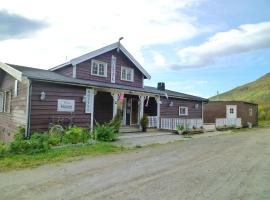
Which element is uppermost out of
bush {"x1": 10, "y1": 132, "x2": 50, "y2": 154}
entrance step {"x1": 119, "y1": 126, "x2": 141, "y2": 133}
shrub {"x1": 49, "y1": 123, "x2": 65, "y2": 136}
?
shrub {"x1": 49, "y1": 123, "x2": 65, "y2": 136}

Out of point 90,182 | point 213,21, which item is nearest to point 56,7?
point 213,21

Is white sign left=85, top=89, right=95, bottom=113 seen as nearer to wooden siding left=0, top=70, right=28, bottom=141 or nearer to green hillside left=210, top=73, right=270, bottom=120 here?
wooden siding left=0, top=70, right=28, bottom=141

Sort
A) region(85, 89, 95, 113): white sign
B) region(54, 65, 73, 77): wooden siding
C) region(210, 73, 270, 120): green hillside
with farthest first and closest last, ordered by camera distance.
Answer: region(210, 73, 270, 120): green hillside → region(54, 65, 73, 77): wooden siding → region(85, 89, 95, 113): white sign

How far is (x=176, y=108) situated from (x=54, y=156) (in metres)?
13.5

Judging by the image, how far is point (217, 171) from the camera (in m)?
7.04

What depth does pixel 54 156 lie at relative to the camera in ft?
28.9

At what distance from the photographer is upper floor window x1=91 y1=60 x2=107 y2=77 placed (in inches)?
692

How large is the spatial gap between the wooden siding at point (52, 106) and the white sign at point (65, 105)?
0.52 ft

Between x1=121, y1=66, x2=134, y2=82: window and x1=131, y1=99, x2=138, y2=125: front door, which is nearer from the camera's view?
x1=121, y1=66, x2=134, y2=82: window

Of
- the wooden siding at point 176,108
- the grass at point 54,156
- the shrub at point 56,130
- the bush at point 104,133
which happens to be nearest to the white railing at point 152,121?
the wooden siding at point 176,108

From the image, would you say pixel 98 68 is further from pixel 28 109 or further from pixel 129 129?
pixel 28 109

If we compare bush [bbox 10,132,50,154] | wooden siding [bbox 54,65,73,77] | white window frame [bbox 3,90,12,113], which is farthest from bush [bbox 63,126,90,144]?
wooden siding [bbox 54,65,73,77]

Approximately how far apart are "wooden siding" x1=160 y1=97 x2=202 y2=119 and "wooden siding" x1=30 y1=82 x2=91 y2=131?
7256 millimetres

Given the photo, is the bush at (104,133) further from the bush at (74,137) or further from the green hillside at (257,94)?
the green hillside at (257,94)
